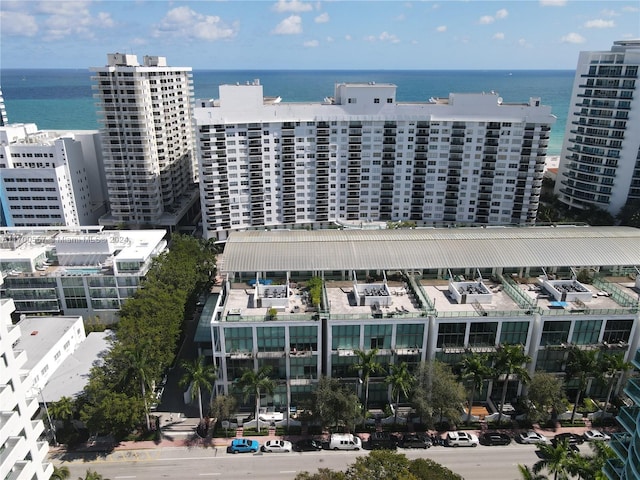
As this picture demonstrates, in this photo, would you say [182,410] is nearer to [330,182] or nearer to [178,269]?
[178,269]

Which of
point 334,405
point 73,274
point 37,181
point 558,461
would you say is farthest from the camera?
point 37,181

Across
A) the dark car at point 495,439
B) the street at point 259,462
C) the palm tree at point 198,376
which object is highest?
the palm tree at point 198,376

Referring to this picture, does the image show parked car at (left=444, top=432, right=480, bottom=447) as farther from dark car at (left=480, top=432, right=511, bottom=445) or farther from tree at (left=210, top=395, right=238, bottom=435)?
tree at (left=210, top=395, right=238, bottom=435)

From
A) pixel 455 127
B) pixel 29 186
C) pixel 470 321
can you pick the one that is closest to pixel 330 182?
pixel 455 127

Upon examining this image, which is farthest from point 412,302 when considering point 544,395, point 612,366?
point 612,366

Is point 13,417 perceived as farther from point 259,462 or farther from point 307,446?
point 307,446

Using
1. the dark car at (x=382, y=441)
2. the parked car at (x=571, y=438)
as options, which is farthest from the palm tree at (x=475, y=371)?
the parked car at (x=571, y=438)

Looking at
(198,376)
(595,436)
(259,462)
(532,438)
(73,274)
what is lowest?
(259,462)

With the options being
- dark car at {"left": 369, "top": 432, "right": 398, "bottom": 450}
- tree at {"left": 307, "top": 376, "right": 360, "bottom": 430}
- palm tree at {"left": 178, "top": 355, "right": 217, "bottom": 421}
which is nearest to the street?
dark car at {"left": 369, "top": 432, "right": 398, "bottom": 450}

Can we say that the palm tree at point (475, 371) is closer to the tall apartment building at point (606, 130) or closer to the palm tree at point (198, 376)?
the palm tree at point (198, 376)
